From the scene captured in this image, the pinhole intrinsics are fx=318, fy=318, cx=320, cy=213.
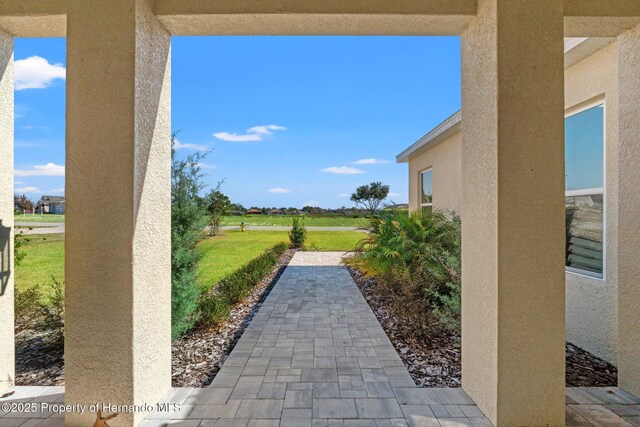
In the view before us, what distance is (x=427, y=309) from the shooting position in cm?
564

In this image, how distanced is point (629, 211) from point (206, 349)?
5309mm

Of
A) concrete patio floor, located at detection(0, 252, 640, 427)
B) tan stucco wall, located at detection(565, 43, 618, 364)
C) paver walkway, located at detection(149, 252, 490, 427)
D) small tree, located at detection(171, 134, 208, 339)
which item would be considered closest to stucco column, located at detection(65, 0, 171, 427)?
concrete patio floor, located at detection(0, 252, 640, 427)

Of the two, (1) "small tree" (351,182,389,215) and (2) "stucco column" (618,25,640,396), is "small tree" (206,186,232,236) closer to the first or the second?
(2) "stucco column" (618,25,640,396)

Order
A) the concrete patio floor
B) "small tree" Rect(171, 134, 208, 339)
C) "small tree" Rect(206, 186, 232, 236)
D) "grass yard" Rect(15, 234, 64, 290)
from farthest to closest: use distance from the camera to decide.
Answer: "grass yard" Rect(15, 234, 64, 290) < "small tree" Rect(206, 186, 232, 236) < "small tree" Rect(171, 134, 208, 339) < the concrete patio floor

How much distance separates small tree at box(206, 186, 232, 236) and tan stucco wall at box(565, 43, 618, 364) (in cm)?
537

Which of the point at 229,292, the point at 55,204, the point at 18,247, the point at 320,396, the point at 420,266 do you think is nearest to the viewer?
the point at 320,396

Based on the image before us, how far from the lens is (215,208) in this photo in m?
5.22

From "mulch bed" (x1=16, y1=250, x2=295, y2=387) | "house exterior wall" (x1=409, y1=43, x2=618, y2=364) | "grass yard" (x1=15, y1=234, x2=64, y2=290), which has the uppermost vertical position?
"house exterior wall" (x1=409, y1=43, x2=618, y2=364)

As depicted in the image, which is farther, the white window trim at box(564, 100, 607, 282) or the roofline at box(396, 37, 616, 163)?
the white window trim at box(564, 100, 607, 282)

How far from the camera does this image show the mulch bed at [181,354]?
3709mm

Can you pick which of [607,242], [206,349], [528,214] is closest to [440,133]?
[607,242]

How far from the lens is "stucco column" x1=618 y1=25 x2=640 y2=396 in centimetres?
320

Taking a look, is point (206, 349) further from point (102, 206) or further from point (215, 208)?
point (102, 206)

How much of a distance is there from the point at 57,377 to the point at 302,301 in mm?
4169
